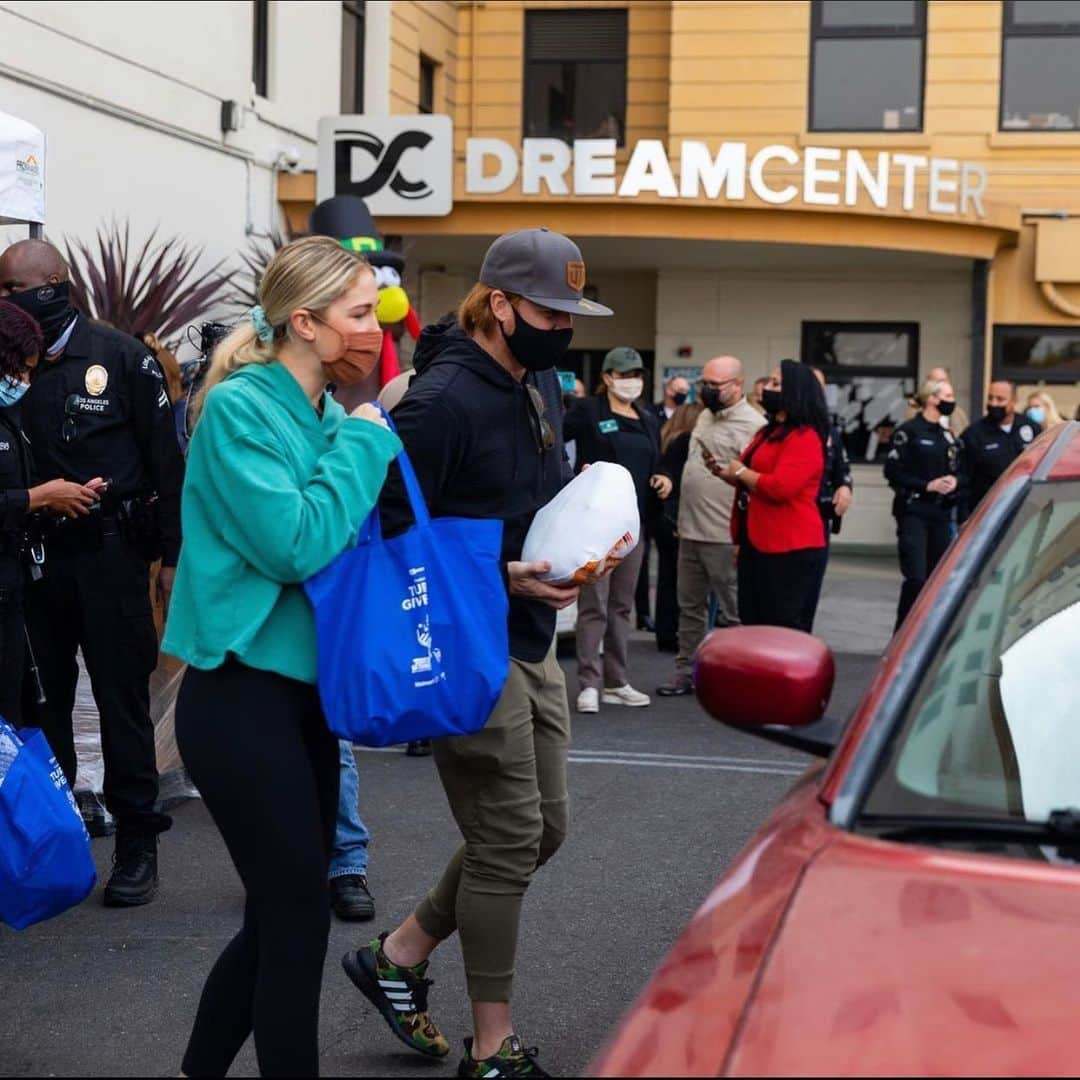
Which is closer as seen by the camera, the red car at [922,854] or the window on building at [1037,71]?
the red car at [922,854]

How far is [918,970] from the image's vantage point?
211 centimetres

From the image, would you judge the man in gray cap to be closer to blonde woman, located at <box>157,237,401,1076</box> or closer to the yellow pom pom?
blonde woman, located at <box>157,237,401,1076</box>

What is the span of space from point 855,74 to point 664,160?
15.7ft

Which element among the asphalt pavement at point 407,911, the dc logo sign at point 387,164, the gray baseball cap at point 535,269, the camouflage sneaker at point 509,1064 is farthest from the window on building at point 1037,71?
the camouflage sneaker at point 509,1064

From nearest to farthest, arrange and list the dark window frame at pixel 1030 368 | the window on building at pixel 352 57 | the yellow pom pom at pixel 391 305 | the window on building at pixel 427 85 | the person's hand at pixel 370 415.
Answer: the person's hand at pixel 370 415
the yellow pom pom at pixel 391 305
the window on building at pixel 352 57
the dark window frame at pixel 1030 368
the window on building at pixel 427 85

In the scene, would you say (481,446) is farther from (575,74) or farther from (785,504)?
(575,74)

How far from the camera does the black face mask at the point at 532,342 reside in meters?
3.84

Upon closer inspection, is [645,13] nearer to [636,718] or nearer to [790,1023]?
[636,718]

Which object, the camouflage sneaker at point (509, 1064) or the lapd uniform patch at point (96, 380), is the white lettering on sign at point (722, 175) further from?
the camouflage sneaker at point (509, 1064)

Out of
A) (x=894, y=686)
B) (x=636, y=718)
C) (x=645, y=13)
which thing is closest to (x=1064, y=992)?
(x=894, y=686)

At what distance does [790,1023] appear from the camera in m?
2.02

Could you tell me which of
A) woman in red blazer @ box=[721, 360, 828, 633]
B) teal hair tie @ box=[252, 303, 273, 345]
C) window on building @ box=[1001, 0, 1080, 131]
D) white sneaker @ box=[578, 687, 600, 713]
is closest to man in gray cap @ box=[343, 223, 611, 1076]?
teal hair tie @ box=[252, 303, 273, 345]

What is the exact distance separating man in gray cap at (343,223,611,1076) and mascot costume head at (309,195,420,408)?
0.29m

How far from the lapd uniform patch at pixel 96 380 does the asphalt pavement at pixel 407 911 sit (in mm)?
1594
